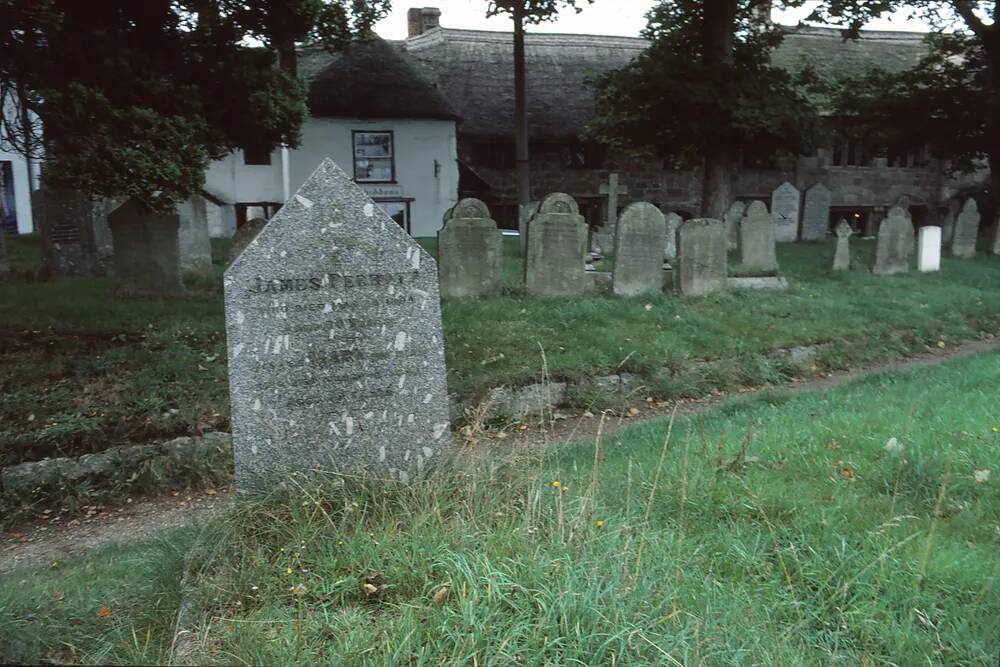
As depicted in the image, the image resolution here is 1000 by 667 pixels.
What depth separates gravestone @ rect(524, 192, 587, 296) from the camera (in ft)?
36.2

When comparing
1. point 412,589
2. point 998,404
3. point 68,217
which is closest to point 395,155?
point 68,217

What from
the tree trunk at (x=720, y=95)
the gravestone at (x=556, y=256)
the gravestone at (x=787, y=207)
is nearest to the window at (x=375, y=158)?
the tree trunk at (x=720, y=95)

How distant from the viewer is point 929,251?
16.0 meters

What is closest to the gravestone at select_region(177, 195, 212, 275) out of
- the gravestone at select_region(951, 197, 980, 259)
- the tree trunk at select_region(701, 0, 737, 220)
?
the tree trunk at select_region(701, 0, 737, 220)

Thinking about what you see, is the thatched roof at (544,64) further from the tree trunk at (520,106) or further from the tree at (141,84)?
the tree at (141,84)

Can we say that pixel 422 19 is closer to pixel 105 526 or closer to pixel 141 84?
pixel 141 84

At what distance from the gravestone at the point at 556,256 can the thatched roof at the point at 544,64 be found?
66.4ft

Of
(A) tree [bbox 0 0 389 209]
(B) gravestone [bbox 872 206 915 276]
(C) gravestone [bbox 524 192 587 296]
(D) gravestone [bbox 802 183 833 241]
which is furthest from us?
(D) gravestone [bbox 802 183 833 241]

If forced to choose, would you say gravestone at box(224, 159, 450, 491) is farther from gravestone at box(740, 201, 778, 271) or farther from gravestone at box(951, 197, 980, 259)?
gravestone at box(951, 197, 980, 259)

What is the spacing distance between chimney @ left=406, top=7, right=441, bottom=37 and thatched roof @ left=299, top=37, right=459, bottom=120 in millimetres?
6359

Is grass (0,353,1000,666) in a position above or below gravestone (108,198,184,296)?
below

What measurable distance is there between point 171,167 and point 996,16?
72.9 ft

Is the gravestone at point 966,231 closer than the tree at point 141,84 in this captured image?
No

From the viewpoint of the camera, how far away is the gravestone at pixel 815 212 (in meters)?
32.4
